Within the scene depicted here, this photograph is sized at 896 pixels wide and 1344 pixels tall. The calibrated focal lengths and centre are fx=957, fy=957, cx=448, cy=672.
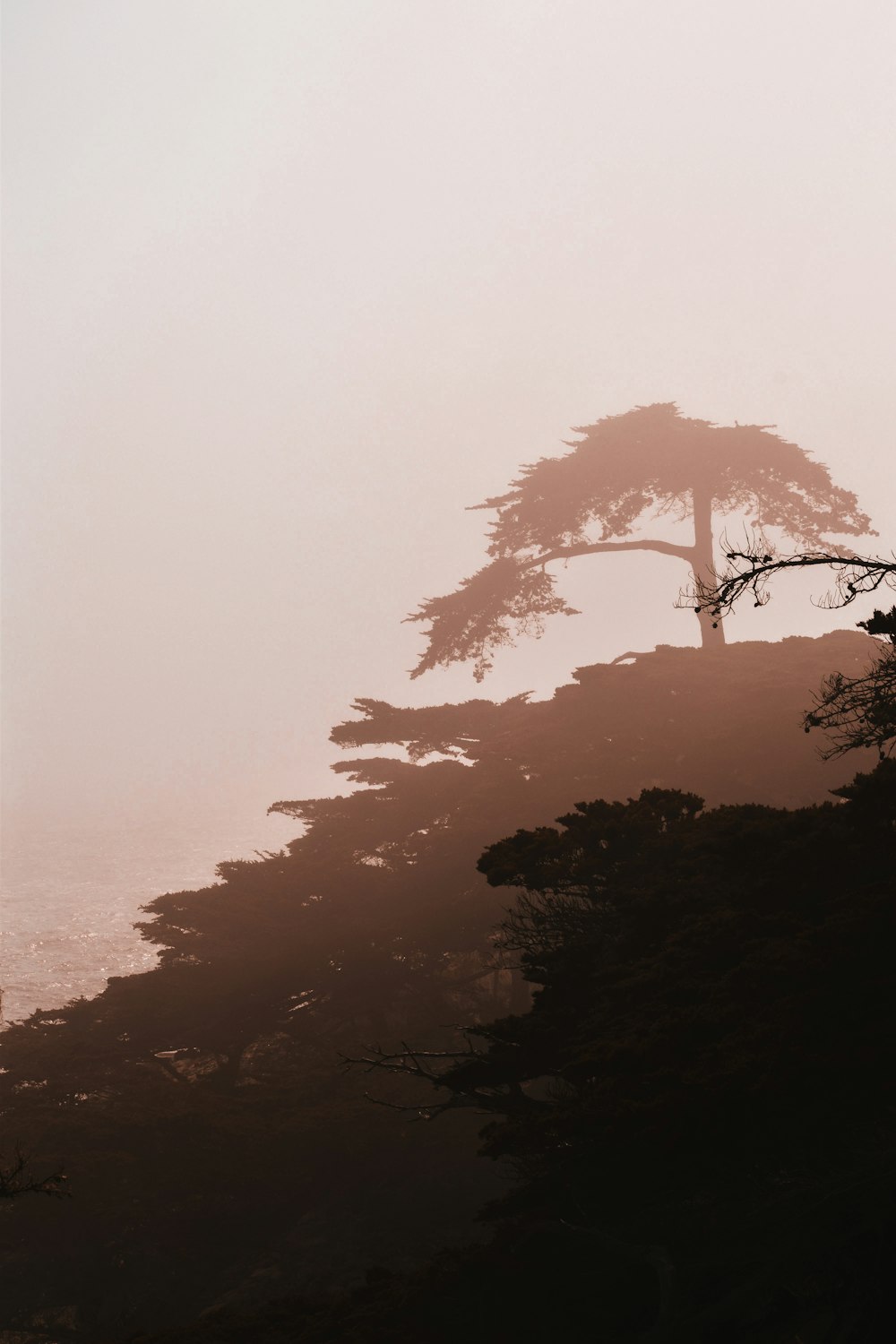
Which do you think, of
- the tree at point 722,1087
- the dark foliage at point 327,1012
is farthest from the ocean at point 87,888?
the tree at point 722,1087

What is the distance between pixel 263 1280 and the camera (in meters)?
15.1

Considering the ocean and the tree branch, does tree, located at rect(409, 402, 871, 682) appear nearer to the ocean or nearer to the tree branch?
the tree branch

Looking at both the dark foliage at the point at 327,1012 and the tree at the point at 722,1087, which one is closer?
the tree at the point at 722,1087

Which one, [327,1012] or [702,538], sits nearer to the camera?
[327,1012]

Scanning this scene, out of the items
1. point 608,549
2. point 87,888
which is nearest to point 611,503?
point 608,549

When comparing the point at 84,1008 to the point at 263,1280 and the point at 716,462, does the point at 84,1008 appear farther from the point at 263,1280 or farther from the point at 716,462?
the point at 716,462

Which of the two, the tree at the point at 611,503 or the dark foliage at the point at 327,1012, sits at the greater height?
the tree at the point at 611,503

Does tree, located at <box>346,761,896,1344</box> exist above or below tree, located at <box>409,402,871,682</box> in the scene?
below

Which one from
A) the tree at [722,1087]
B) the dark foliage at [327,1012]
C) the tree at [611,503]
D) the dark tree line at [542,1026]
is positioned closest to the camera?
the tree at [722,1087]

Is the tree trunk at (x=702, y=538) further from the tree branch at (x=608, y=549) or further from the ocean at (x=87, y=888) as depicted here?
the ocean at (x=87, y=888)

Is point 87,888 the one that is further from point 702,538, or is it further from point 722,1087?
point 722,1087

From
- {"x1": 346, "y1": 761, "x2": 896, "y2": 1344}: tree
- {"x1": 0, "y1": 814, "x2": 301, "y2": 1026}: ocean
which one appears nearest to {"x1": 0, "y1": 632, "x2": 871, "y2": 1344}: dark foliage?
{"x1": 346, "y1": 761, "x2": 896, "y2": 1344}: tree

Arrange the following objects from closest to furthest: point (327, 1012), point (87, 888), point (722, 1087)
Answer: point (722, 1087), point (327, 1012), point (87, 888)

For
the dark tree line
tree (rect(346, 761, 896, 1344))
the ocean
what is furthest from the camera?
the ocean
